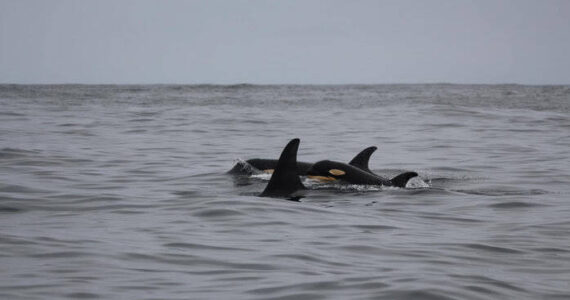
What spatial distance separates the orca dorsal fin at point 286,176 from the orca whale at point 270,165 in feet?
7.52

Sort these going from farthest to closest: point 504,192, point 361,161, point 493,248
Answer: point 361,161
point 504,192
point 493,248

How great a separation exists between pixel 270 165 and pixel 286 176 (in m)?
3.80

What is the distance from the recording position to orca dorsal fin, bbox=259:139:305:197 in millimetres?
12078

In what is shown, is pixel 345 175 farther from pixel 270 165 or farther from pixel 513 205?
pixel 513 205

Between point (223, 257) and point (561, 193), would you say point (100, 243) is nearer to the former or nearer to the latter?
point (223, 257)

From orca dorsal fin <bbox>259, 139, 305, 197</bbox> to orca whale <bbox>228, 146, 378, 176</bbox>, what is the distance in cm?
229

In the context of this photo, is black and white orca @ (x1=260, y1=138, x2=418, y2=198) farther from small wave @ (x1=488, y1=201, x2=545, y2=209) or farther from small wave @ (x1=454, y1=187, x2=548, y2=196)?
small wave @ (x1=488, y1=201, x2=545, y2=209)

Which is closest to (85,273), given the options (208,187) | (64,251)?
(64,251)

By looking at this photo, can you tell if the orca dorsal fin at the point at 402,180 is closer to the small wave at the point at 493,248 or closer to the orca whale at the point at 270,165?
the orca whale at the point at 270,165

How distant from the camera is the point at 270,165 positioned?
16.2 m

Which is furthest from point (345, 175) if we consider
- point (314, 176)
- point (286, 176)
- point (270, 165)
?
point (270, 165)

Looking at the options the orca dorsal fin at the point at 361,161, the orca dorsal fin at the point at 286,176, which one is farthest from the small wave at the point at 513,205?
the orca dorsal fin at the point at 361,161

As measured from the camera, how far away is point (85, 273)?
24.0 feet

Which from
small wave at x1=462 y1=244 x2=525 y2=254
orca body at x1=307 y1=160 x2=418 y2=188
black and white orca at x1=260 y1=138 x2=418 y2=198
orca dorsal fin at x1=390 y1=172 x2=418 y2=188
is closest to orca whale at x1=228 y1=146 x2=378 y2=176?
black and white orca at x1=260 y1=138 x2=418 y2=198
